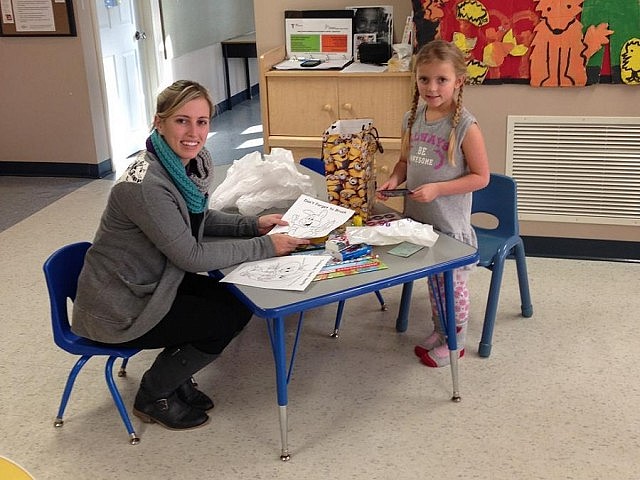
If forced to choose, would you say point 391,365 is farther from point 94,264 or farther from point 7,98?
point 7,98

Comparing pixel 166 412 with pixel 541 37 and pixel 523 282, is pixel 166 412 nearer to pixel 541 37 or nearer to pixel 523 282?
pixel 523 282

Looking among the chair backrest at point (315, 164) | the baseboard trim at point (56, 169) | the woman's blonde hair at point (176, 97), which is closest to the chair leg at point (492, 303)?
the chair backrest at point (315, 164)

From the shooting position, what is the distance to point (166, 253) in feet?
6.59

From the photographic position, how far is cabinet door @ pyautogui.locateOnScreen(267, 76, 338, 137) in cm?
352

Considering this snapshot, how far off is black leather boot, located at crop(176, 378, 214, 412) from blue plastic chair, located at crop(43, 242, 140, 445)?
195 mm

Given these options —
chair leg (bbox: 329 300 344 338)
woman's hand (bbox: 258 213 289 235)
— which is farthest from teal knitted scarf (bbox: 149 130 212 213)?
chair leg (bbox: 329 300 344 338)

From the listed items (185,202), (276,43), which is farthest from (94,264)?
(276,43)

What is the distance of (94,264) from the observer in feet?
6.84

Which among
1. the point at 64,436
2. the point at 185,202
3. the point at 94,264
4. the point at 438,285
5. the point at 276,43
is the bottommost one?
the point at 64,436

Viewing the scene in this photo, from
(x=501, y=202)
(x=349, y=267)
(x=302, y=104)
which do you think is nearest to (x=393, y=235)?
(x=349, y=267)

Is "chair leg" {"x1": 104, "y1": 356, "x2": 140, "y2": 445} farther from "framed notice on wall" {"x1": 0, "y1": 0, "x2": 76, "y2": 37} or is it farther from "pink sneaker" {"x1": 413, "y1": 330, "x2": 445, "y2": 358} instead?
"framed notice on wall" {"x1": 0, "y1": 0, "x2": 76, "y2": 37}

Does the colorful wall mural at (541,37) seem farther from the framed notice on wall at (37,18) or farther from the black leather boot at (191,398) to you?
the framed notice on wall at (37,18)

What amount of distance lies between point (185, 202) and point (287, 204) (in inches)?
20.2

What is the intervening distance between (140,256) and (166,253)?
0.35ft
